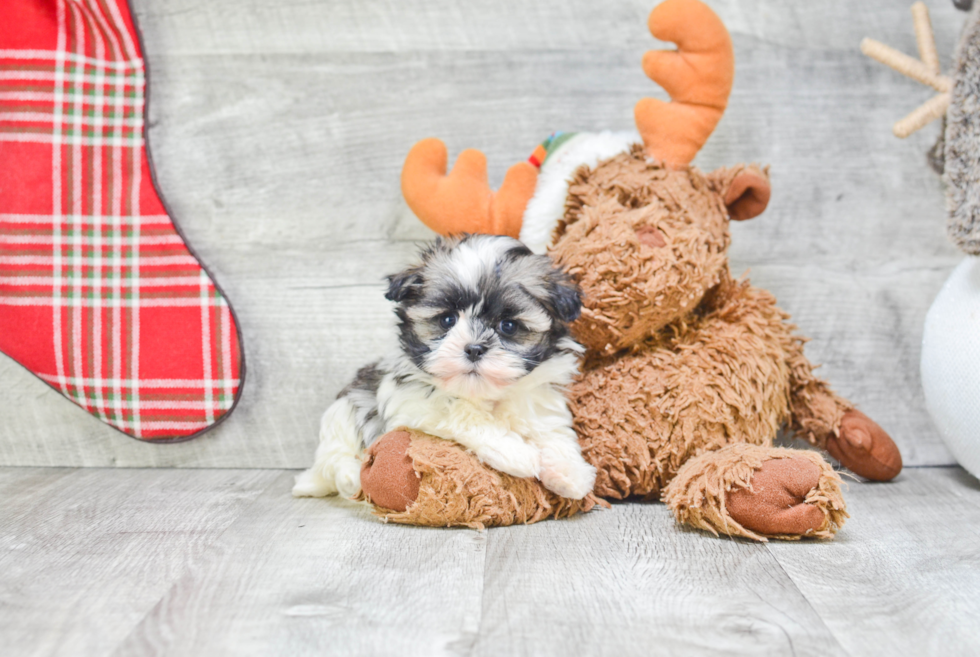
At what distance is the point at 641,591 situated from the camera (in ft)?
3.69

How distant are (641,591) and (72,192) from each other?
1.60 m

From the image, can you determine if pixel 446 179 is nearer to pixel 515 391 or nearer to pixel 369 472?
pixel 515 391

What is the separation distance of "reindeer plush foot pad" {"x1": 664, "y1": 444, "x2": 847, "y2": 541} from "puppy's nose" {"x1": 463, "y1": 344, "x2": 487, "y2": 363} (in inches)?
18.4

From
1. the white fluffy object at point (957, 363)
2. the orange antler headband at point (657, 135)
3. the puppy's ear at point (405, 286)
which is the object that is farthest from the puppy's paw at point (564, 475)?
the white fluffy object at point (957, 363)

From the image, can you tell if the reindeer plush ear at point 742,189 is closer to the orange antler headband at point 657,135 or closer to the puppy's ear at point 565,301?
the orange antler headband at point 657,135

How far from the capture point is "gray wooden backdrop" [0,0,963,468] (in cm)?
193

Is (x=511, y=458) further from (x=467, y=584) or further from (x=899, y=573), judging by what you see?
(x=899, y=573)

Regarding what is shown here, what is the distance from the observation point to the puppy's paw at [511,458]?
1.39 metres

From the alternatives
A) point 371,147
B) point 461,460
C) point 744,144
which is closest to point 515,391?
point 461,460

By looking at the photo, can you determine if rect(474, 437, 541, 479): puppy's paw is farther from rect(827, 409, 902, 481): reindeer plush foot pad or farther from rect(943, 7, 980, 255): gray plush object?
rect(943, 7, 980, 255): gray plush object

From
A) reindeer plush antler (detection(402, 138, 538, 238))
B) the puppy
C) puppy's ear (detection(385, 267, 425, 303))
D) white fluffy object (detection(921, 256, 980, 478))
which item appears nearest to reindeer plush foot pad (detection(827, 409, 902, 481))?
white fluffy object (detection(921, 256, 980, 478))

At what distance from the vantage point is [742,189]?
1.61 meters

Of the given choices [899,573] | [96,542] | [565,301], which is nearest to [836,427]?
[899,573]

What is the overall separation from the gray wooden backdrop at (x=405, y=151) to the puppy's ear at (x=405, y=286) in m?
0.54
